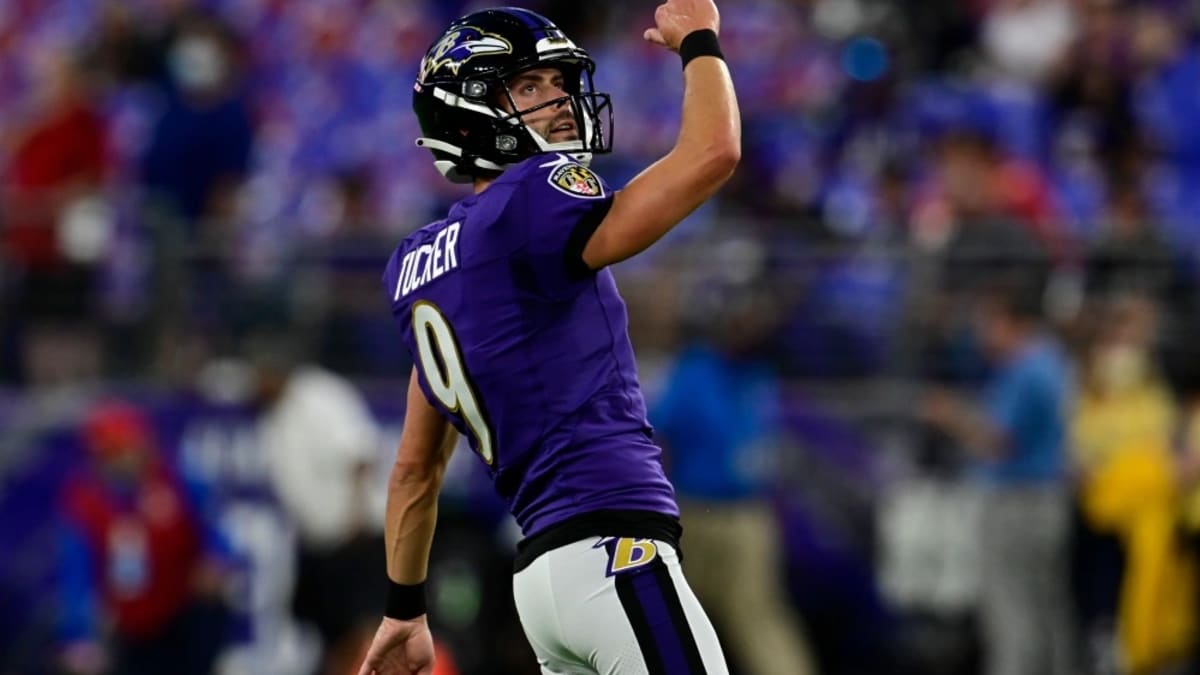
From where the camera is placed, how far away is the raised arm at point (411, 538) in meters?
5.41

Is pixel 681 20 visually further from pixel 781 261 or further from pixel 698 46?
pixel 781 261

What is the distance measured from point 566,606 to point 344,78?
11.6m

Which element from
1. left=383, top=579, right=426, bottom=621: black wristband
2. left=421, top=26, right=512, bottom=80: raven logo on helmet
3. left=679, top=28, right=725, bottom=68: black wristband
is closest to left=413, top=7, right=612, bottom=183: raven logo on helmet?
left=421, top=26, right=512, bottom=80: raven logo on helmet

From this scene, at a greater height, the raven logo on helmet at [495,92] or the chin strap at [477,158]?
the raven logo on helmet at [495,92]

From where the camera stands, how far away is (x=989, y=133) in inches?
461

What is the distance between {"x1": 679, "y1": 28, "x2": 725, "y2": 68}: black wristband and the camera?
486 cm

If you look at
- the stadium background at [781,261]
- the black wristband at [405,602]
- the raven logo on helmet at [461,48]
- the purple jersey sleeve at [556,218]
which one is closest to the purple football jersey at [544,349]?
the purple jersey sleeve at [556,218]

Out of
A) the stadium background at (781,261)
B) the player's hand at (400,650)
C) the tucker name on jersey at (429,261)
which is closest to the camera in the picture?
the tucker name on jersey at (429,261)

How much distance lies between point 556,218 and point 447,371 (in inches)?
20.3

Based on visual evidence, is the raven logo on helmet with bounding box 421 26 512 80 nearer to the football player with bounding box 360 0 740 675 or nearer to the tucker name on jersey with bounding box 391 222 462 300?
the football player with bounding box 360 0 740 675

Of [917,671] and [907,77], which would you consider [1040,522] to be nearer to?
[917,671]

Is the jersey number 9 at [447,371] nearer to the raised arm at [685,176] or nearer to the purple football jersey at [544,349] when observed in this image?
the purple football jersey at [544,349]

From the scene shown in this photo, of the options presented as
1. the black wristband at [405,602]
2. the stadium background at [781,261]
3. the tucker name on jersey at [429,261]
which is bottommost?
the stadium background at [781,261]

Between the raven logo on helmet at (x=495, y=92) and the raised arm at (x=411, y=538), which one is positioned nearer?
the raven logo on helmet at (x=495, y=92)
